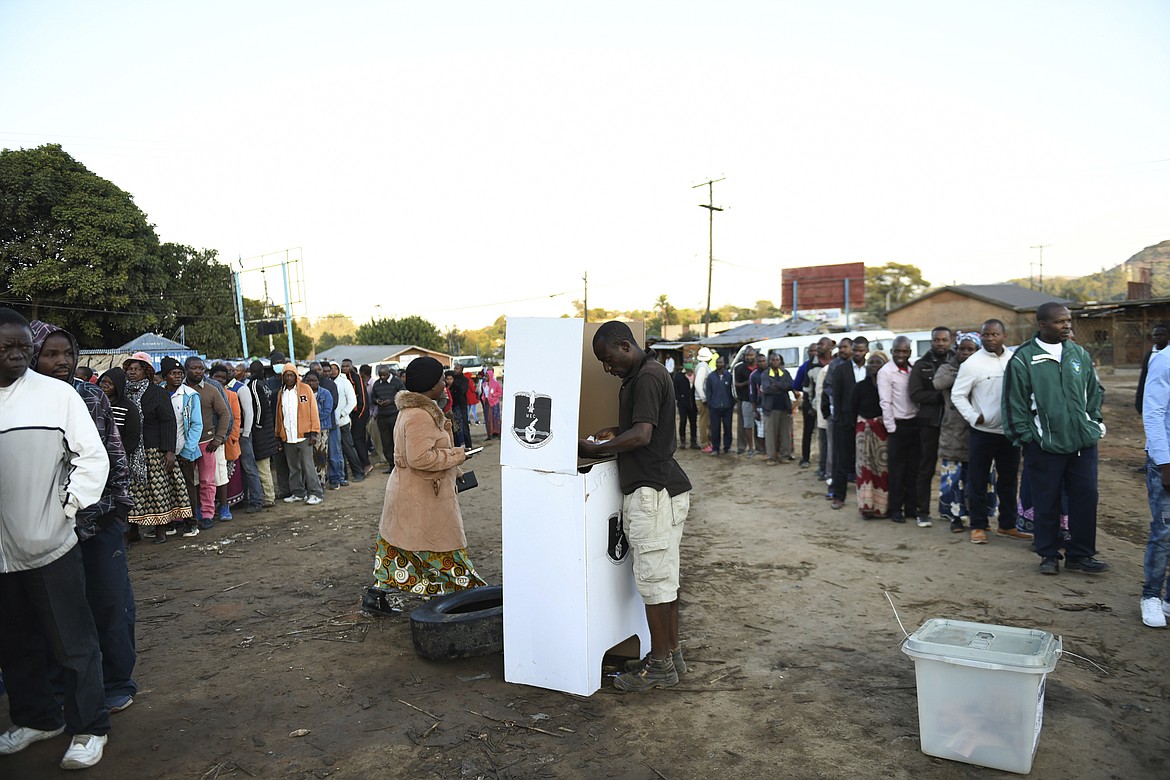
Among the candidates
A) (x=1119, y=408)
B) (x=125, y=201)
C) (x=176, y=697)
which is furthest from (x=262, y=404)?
(x=125, y=201)

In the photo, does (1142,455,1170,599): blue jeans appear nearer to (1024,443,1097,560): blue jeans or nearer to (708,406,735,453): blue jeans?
(1024,443,1097,560): blue jeans

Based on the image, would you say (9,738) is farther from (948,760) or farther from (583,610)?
(948,760)

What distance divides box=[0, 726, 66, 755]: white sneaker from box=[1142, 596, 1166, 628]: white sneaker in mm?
6411

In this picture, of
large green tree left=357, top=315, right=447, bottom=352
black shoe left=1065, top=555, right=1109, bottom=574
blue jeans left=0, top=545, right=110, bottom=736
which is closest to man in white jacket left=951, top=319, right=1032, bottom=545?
black shoe left=1065, top=555, right=1109, bottom=574

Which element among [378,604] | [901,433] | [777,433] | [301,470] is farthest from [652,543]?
[777,433]

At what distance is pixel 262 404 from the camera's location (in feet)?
A: 32.9

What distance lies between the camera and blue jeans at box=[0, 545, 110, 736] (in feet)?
11.4

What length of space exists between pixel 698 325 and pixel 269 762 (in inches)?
2506

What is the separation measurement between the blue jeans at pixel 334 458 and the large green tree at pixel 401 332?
66413 mm

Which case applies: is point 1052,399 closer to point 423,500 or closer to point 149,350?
point 423,500

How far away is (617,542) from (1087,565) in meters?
4.27

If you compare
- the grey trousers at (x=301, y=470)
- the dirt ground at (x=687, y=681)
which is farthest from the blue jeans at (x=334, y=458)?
the dirt ground at (x=687, y=681)

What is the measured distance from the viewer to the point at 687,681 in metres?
4.31

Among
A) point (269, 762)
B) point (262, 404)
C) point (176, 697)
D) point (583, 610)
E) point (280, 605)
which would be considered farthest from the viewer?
point (262, 404)
